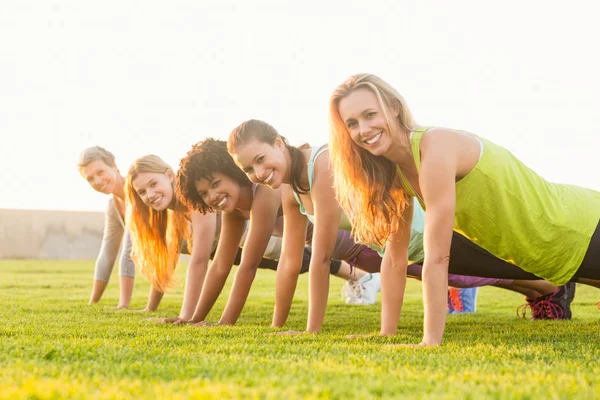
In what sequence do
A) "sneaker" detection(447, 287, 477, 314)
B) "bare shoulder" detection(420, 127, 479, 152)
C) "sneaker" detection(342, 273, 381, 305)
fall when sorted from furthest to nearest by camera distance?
"sneaker" detection(342, 273, 381, 305) → "sneaker" detection(447, 287, 477, 314) → "bare shoulder" detection(420, 127, 479, 152)

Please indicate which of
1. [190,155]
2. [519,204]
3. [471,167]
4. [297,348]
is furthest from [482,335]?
[190,155]

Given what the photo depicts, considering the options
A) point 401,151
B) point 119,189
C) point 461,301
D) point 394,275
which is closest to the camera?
point 401,151

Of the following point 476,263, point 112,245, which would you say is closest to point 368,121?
point 476,263

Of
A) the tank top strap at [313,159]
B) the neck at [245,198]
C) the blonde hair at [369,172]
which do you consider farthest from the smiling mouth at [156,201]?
the blonde hair at [369,172]

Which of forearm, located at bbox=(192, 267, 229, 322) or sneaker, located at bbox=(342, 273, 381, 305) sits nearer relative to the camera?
forearm, located at bbox=(192, 267, 229, 322)

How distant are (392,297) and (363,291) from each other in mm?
3866

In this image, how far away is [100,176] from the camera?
20.2 ft

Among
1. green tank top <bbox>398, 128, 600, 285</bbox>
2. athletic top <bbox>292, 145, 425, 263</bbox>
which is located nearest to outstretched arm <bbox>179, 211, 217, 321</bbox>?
athletic top <bbox>292, 145, 425, 263</bbox>

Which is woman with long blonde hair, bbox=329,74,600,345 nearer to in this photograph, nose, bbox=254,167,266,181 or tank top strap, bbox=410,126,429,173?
tank top strap, bbox=410,126,429,173

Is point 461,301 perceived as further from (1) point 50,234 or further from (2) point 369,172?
(1) point 50,234

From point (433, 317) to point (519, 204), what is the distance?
0.89 metres

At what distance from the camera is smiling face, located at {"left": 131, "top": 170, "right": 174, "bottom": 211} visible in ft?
16.1

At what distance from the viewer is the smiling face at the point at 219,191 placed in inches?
164

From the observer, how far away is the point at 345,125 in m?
3.21
